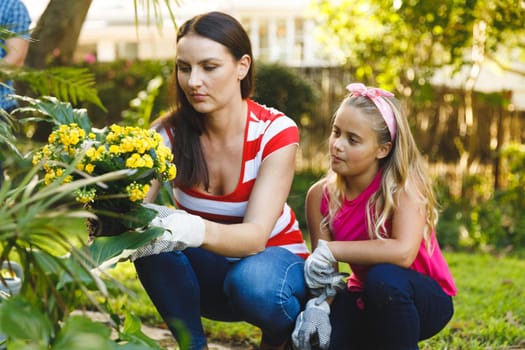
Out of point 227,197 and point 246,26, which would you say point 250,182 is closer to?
point 227,197

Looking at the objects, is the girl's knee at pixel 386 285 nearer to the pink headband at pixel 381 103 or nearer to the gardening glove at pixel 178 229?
the pink headband at pixel 381 103

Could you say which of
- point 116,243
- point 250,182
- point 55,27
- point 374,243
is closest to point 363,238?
point 374,243

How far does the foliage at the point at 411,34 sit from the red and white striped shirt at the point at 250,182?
3.20m

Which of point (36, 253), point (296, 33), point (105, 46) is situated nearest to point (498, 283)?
point (36, 253)

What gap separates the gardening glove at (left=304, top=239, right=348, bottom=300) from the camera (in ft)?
7.71

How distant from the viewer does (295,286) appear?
2.38 metres

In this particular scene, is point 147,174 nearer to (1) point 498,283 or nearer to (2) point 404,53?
(1) point 498,283

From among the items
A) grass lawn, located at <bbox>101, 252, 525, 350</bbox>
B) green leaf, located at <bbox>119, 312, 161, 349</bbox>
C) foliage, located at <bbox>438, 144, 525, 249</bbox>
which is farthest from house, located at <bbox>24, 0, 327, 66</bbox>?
green leaf, located at <bbox>119, 312, 161, 349</bbox>

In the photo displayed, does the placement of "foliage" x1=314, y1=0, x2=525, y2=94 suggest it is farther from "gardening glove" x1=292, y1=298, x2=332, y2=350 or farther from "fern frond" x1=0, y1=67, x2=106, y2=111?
"fern frond" x1=0, y1=67, x2=106, y2=111

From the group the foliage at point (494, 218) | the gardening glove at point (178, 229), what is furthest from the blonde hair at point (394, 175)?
the foliage at point (494, 218)

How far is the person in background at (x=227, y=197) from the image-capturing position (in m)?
2.28

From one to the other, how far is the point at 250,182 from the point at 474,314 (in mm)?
1507

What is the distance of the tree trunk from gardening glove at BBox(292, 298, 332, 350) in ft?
11.3

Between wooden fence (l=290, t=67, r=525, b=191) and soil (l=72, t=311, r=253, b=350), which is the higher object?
wooden fence (l=290, t=67, r=525, b=191)
